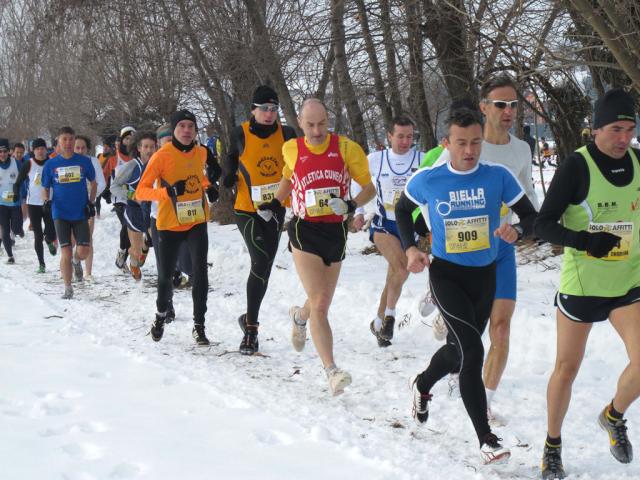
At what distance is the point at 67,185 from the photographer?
9625 mm

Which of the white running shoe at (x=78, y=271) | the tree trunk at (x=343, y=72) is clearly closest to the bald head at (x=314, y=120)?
the tree trunk at (x=343, y=72)

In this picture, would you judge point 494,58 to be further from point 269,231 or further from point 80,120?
point 80,120

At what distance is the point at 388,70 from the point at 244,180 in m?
5.36

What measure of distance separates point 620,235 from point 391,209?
9.68 ft

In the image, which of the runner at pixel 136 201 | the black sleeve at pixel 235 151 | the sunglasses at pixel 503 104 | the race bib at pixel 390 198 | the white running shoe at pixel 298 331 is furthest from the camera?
the runner at pixel 136 201

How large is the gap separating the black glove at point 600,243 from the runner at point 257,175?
10.2ft

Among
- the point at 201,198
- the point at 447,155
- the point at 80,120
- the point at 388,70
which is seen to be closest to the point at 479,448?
the point at 447,155

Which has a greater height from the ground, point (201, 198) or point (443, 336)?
point (201, 198)

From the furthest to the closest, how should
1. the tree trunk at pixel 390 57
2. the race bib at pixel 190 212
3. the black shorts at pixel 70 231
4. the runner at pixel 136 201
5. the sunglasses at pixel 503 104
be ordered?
the tree trunk at pixel 390 57
the black shorts at pixel 70 231
the runner at pixel 136 201
the race bib at pixel 190 212
the sunglasses at pixel 503 104

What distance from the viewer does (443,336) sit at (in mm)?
6410

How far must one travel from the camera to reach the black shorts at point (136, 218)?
34.0ft

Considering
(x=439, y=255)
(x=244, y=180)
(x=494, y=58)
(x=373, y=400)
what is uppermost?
(x=494, y=58)

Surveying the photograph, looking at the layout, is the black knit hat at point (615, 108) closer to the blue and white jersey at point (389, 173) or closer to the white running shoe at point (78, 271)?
the blue and white jersey at point (389, 173)

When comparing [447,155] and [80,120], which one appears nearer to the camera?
[447,155]
